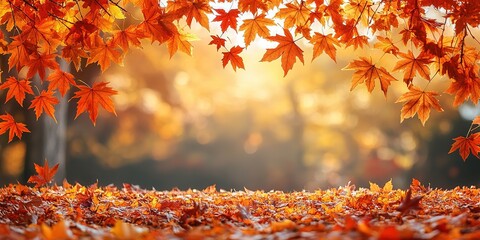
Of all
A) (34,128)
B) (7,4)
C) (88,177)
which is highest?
(7,4)

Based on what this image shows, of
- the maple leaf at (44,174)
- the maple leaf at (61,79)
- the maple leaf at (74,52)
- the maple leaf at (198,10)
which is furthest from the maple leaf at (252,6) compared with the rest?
the maple leaf at (44,174)

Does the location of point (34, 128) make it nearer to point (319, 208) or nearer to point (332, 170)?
point (319, 208)

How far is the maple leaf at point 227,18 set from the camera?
324 cm

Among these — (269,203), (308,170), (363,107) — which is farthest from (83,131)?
(269,203)

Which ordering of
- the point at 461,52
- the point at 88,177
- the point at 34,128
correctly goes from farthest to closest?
the point at 88,177 < the point at 34,128 < the point at 461,52

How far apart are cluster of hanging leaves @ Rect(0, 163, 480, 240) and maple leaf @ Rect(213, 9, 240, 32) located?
116cm

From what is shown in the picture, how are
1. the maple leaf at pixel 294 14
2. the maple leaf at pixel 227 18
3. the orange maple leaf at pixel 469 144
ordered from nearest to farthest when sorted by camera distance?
the maple leaf at pixel 227 18 → the maple leaf at pixel 294 14 → the orange maple leaf at pixel 469 144

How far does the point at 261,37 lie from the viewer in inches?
124

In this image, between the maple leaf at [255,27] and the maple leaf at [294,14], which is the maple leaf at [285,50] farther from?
the maple leaf at [294,14]

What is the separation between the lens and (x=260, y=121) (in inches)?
824

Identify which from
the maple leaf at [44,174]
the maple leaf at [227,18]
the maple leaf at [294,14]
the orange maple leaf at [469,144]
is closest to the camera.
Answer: the maple leaf at [227,18]

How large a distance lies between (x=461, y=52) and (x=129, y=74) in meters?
13.9

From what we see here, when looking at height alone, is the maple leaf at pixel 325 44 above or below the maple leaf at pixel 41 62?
above

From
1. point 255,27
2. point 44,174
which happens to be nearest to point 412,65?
point 255,27
